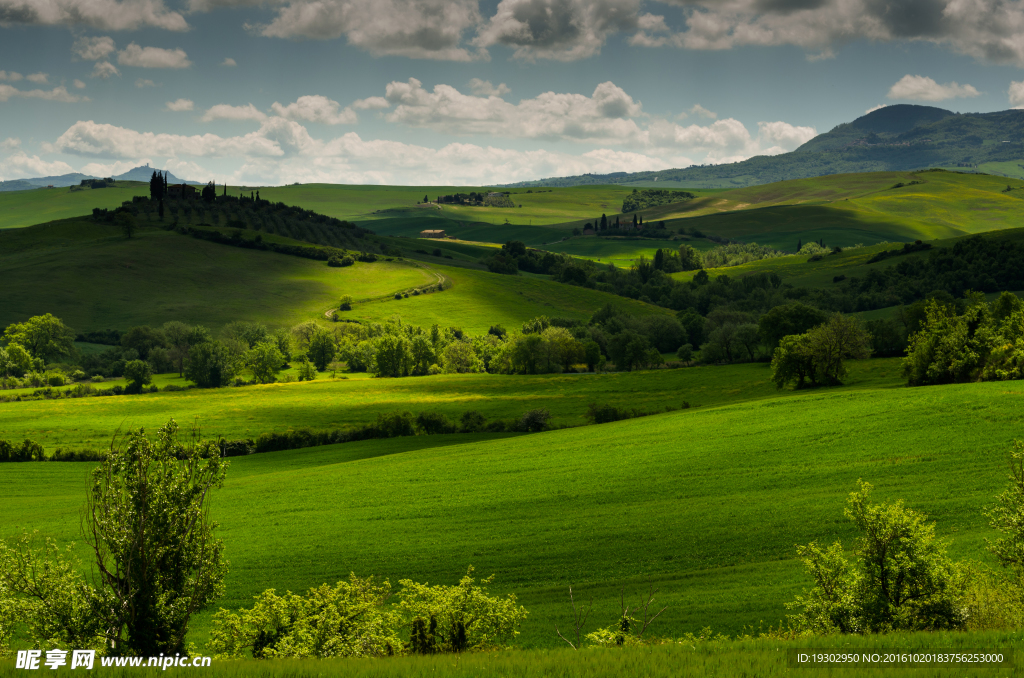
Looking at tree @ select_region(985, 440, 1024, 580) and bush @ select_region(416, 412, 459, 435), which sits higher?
tree @ select_region(985, 440, 1024, 580)

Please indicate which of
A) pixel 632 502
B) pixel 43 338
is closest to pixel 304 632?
pixel 632 502

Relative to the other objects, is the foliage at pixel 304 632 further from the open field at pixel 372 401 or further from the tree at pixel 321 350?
the tree at pixel 321 350

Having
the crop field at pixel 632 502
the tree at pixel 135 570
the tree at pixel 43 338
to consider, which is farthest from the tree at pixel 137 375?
the tree at pixel 135 570

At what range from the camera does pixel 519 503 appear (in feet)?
163

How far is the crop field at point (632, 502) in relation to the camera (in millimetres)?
35312

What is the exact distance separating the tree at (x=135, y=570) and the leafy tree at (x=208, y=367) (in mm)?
120178

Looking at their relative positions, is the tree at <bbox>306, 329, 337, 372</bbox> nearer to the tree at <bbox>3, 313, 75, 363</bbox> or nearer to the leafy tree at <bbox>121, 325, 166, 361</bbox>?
the leafy tree at <bbox>121, 325, 166, 361</bbox>

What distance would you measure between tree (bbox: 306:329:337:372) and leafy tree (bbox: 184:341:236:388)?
24029 mm

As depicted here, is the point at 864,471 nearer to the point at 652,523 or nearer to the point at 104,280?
the point at 652,523

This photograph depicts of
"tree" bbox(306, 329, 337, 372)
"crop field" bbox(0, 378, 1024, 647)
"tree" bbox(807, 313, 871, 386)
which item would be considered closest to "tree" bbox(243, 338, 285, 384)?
"tree" bbox(306, 329, 337, 372)

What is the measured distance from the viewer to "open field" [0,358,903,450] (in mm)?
89312

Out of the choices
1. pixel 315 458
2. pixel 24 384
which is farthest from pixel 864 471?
pixel 24 384

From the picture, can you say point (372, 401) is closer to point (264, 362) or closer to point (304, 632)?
point (264, 362)

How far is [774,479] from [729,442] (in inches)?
410
